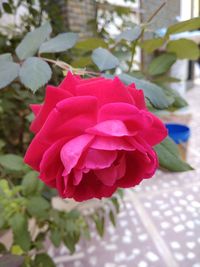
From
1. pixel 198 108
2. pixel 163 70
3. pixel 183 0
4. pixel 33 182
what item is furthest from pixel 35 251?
pixel 198 108

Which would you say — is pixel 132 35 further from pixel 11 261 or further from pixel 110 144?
pixel 11 261

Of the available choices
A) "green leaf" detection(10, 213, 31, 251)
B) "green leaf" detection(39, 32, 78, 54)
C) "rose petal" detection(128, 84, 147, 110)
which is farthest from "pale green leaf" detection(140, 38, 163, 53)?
"green leaf" detection(10, 213, 31, 251)

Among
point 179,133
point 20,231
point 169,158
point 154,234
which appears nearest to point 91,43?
point 169,158

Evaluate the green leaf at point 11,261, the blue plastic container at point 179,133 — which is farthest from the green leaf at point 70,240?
the blue plastic container at point 179,133

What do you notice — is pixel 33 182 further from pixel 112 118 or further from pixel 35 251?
pixel 112 118

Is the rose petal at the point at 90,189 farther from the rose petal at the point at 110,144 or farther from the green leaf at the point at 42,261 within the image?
the green leaf at the point at 42,261

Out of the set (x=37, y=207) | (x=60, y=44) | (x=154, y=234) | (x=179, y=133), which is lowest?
(x=154, y=234)
